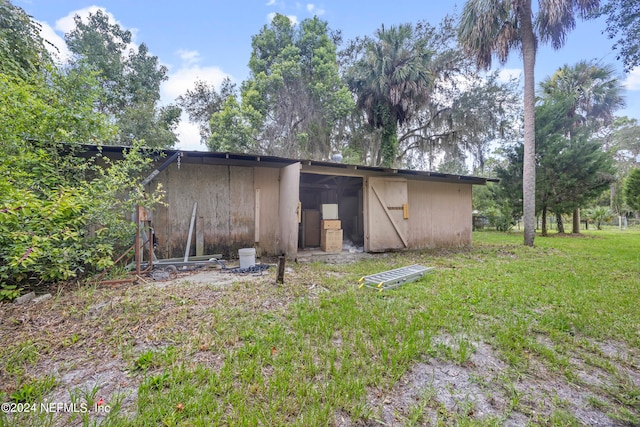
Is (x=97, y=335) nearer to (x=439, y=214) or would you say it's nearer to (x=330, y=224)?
(x=330, y=224)

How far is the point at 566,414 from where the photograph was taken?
1447 mm

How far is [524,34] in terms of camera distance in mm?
7910

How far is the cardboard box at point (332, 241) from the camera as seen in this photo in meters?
7.01

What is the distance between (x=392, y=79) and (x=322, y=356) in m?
10.8

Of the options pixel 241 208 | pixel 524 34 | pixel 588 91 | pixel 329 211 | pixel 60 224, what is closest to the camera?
pixel 60 224

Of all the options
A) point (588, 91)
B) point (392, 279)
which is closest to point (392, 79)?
point (392, 279)

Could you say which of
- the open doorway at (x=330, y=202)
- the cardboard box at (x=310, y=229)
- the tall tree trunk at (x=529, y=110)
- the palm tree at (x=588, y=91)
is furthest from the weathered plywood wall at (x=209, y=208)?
the palm tree at (x=588, y=91)

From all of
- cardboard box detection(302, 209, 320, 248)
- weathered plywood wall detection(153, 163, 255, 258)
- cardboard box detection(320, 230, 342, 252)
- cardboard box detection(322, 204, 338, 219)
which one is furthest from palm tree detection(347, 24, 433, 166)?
weathered plywood wall detection(153, 163, 255, 258)

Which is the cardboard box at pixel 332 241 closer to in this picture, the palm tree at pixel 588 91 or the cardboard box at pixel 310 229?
the cardboard box at pixel 310 229

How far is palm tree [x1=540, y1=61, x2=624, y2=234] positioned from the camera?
12344 millimetres

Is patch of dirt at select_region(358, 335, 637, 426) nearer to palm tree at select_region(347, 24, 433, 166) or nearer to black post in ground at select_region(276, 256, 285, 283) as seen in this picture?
black post in ground at select_region(276, 256, 285, 283)

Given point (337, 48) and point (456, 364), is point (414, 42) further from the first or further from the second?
point (456, 364)

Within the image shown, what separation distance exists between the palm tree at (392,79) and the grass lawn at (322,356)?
8562mm

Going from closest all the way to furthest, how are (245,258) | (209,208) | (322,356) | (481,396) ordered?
(481,396) → (322,356) → (245,258) → (209,208)
